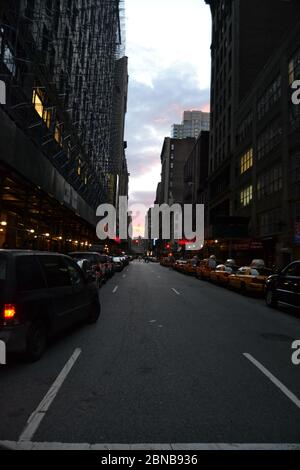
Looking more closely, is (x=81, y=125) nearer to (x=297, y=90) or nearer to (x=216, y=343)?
(x=297, y=90)

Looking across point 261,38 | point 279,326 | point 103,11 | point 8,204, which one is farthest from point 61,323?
point 261,38

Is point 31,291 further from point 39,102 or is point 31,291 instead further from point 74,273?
point 39,102

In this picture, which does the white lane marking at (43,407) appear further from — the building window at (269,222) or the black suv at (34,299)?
the building window at (269,222)

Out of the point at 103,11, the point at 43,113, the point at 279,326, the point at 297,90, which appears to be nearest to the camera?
the point at 279,326

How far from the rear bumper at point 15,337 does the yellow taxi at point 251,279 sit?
43.5 ft

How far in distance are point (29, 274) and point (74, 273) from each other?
7.57ft

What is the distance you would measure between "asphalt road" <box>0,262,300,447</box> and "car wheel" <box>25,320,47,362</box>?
0.50 feet

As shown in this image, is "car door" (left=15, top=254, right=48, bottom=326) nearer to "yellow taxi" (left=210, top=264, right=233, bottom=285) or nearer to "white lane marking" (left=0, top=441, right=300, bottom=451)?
"white lane marking" (left=0, top=441, right=300, bottom=451)

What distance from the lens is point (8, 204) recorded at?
1939cm

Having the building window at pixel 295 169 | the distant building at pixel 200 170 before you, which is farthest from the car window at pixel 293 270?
the distant building at pixel 200 170

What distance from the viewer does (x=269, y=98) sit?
123 ft

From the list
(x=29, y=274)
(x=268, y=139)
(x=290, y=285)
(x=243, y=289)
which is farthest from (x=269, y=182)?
(x=29, y=274)

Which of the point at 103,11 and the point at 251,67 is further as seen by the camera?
the point at 251,67
